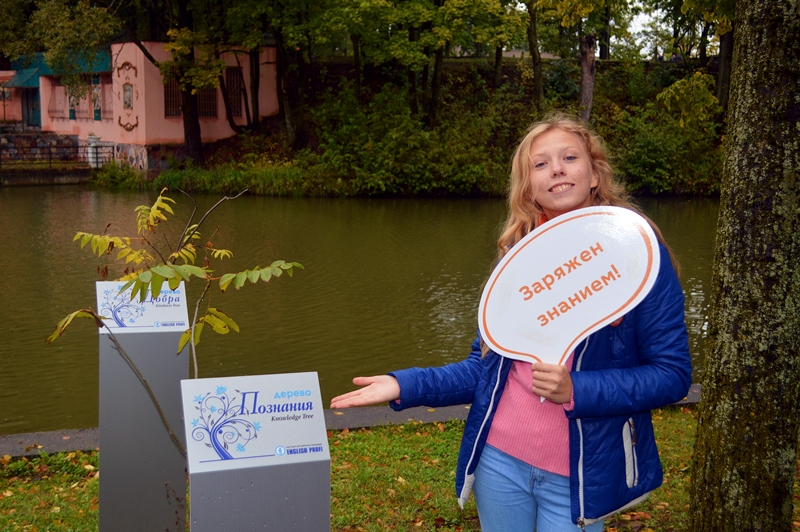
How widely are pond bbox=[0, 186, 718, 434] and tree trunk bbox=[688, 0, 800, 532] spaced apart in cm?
536

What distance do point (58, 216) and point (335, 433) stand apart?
1624cm

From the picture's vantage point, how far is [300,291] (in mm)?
13102

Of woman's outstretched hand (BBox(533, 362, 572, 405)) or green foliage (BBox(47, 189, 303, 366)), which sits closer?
woman's outstretched hand (BBox(533, 362, 572, 405))

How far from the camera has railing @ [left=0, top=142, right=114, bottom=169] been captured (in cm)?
3078

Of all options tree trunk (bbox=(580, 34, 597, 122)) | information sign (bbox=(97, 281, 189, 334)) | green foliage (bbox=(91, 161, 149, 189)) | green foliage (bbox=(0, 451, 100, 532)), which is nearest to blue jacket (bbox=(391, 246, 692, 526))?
information sign (bbox=(97, 281, 189, 334))

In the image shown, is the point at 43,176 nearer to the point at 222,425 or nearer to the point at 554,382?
the point at 222,425

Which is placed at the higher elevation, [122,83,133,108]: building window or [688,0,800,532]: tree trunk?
[122,83,133,108]: building window

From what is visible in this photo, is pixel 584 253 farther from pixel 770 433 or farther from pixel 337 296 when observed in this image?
pixel 337 296

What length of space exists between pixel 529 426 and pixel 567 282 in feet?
1.39

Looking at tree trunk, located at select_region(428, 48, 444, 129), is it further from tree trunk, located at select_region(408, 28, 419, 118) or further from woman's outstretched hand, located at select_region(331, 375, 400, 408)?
woman's outstretched hand, located at select_region(331, 375, 400, 408)

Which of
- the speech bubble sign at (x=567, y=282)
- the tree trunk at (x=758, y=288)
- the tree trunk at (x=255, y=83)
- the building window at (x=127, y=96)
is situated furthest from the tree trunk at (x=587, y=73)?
the speech bubble sign at (x=567, y=282)

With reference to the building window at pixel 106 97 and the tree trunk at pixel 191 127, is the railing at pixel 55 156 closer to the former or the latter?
the building window at pixel 106 97

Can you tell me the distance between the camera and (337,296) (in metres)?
12.8

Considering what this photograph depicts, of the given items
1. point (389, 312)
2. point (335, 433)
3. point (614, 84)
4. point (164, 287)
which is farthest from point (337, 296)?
point (614, 84)
